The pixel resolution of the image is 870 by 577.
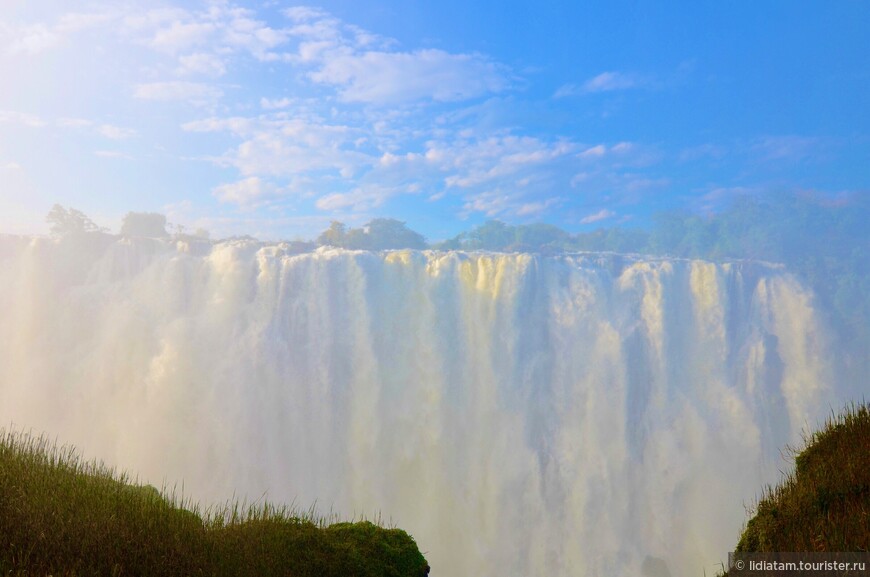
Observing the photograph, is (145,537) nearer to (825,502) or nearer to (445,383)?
(825,502)

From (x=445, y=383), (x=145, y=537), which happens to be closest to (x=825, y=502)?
(x=145, y=537)

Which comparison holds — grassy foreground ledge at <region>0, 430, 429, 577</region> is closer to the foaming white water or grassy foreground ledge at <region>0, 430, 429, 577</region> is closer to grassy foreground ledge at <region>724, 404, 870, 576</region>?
grassy foreground ledge at <region>724, 404, 870, 576</region>

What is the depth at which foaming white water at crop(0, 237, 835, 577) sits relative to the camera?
26.5 m

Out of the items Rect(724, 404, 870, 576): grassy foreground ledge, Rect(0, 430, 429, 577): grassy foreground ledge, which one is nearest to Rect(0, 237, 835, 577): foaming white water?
Rect(0, 430, 429, 577): grassy foreground ledge

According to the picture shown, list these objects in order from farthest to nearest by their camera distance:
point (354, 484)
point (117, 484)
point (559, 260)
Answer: point (559, 260) → point (354, 484) → point (117, 484)

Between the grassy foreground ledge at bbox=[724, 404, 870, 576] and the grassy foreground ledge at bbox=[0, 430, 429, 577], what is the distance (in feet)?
13.2

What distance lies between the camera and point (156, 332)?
27.8 m

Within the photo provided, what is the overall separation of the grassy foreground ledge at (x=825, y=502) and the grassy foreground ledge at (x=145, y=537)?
403 centimetres

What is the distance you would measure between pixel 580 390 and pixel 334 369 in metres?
11.0

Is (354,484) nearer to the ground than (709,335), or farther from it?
nearer to the ground

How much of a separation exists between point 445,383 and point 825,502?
21.5 metres

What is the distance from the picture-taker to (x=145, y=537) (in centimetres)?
566

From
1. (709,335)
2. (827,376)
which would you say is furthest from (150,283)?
(827,376)

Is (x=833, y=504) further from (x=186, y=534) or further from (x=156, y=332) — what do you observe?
(x=156, y=332)
